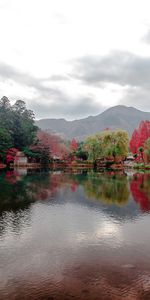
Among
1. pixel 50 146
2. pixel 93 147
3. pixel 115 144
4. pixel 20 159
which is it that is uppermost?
pixel 50 146

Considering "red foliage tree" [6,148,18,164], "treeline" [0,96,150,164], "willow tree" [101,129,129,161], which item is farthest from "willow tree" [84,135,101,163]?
"red foliage tree" [6,148,18,164]

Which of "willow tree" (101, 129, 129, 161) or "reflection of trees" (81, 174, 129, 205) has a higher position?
"willow tree" (101, 129, 129, 161)

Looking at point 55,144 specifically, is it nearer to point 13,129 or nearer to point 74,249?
point 13,129

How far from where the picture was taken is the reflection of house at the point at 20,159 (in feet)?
248

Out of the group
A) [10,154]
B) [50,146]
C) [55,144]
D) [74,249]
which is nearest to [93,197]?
[74,249]

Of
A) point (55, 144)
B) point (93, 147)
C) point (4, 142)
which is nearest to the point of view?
point (4, 142)

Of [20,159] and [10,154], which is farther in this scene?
[20,159]

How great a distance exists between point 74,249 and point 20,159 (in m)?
64.8

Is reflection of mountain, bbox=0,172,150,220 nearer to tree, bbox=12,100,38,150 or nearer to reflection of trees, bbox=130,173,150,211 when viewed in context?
reflection of trees, bbox=130,173,150,211

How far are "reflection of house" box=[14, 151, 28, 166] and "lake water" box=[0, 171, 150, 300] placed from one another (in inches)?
1958

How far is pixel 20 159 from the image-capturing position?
252 feet

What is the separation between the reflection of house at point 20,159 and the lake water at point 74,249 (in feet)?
163

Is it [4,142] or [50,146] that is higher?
[4,142]

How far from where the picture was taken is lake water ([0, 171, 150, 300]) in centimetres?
963
